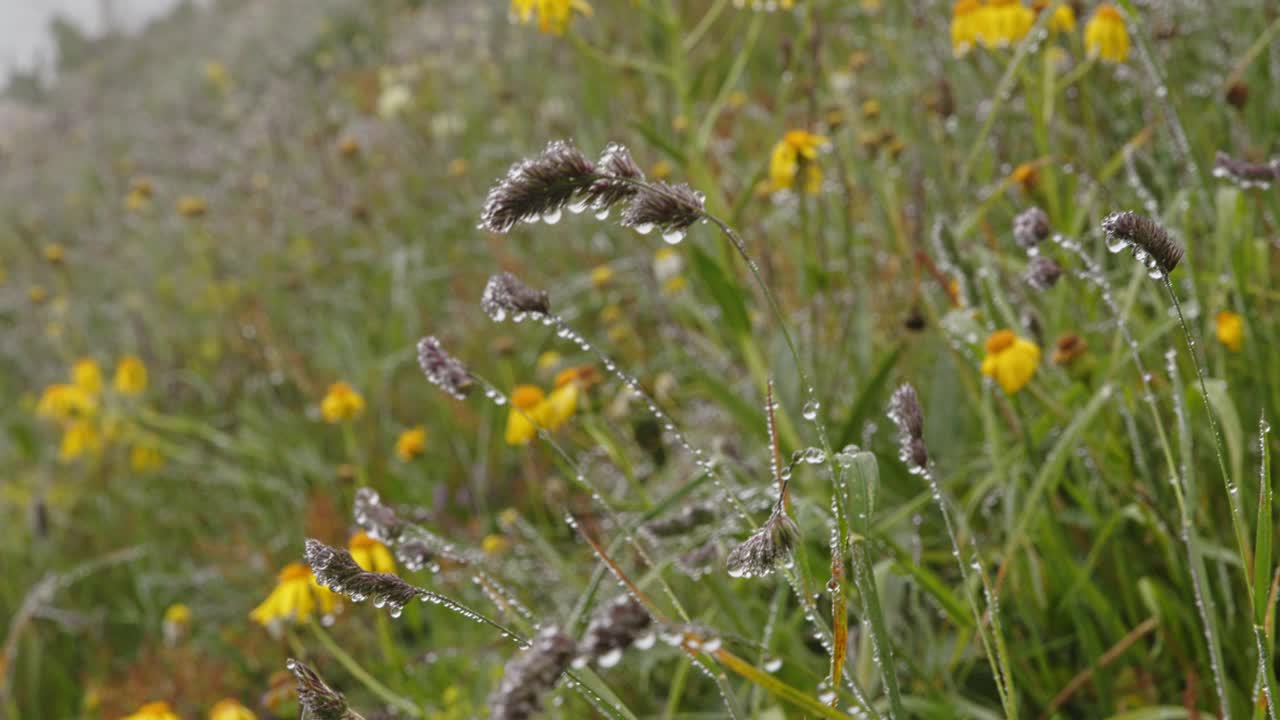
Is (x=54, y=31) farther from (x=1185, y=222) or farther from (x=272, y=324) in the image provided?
(x=1185, y=222)

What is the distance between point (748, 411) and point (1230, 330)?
65 cm

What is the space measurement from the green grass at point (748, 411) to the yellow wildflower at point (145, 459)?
0.07 m

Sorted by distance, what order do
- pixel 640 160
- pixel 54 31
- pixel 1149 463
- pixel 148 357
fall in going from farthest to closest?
1. pixel 54 31
2. pixel 148 357
3. pixel 640 160
4. pixel 1149 463

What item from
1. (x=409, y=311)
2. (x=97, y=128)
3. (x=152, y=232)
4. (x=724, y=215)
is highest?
(x=97, y=128)

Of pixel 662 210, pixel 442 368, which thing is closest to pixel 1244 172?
pixel 662 210

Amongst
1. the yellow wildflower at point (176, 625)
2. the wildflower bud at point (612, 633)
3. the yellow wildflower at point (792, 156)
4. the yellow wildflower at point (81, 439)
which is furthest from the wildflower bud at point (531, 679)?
the yellow wildflower at point (81, 439)

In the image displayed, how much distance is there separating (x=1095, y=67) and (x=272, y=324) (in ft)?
9.94

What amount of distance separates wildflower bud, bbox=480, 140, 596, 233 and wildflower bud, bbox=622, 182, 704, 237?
A: 0.04 meters

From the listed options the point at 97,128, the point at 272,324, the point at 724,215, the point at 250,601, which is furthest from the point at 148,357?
the point at 97,128

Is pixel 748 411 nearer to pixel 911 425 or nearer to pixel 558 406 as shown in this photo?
pixel 558 406

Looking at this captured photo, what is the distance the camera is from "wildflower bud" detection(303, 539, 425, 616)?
621 millimetres

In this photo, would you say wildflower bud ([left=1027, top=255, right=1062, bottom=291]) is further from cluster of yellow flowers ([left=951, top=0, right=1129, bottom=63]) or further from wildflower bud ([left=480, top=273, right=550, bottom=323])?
cluster of yellow flowers ([left=951, top=0, right=1129, bottom=63])

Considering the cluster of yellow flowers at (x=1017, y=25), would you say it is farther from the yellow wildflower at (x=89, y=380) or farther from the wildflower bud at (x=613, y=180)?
the yellow wildflower at (x=89, y=380)

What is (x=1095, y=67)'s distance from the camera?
1.92 m
